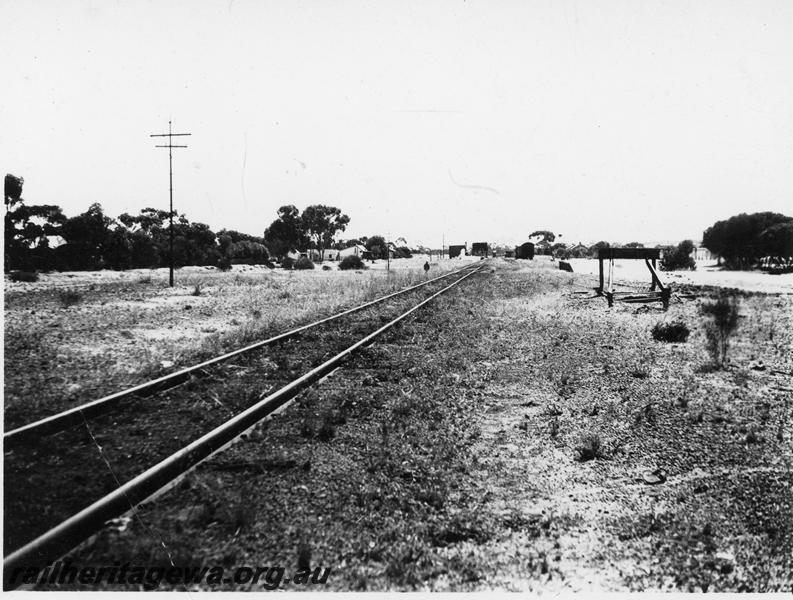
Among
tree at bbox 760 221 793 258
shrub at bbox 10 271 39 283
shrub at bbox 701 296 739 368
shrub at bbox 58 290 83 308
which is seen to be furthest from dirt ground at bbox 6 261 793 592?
tree at bbox 760 221 793 258

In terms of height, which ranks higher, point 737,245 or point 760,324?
point 737,245

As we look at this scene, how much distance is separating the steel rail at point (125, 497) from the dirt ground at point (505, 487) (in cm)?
17

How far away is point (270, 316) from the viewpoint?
15617mm

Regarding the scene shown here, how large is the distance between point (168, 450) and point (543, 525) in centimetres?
353

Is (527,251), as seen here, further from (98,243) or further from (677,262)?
(98,243)

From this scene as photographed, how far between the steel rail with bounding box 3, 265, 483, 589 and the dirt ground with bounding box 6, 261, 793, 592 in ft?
0.57

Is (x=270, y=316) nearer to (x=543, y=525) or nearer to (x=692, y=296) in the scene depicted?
(x=543, y=525)

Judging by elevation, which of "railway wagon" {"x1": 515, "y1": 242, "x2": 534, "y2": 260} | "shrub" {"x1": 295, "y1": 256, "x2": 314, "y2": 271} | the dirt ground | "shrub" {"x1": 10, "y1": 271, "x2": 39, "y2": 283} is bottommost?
the dirt ground

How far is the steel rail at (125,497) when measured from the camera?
118 inches

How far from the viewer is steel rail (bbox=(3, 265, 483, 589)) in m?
3.00

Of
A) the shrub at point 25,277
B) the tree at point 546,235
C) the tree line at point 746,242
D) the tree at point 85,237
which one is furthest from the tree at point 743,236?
the tree at point 546,235

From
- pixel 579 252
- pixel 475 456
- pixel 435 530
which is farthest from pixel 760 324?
pixel 579 252

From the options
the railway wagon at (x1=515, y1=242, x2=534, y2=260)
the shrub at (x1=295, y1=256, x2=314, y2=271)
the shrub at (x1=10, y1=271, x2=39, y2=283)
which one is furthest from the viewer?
the railway wagon at (x1=515, y1=242, x2=534, y2=260)

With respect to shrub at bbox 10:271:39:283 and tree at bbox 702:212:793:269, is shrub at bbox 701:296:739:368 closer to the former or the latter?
shrub at bbox 10:271:39:283
